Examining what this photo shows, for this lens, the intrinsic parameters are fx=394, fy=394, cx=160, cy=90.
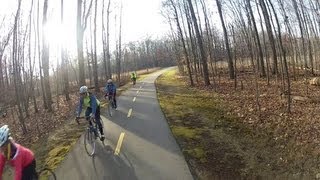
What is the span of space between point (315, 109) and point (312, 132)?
3.39m

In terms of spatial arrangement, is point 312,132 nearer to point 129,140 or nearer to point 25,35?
point 129,140

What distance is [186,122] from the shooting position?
17.0 meters

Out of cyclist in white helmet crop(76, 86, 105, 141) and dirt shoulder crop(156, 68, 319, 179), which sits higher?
cyclist in white helmet crop(76, 86, 105, 141)

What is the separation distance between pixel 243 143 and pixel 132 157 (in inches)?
142

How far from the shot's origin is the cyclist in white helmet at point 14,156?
5.34m

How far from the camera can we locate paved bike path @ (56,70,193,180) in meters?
9.91

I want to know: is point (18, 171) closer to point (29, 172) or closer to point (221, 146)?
point (29, 172)

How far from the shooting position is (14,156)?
5512 mm

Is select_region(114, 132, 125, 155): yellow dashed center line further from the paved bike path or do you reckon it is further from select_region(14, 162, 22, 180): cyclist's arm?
select_region(14, 162, 22, 180): cyclist's arm

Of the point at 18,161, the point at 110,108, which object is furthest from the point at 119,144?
the point at 110,108

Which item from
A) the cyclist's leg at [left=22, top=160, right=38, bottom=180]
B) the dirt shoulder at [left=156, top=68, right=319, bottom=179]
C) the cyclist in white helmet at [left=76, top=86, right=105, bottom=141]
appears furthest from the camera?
the cyclist in white helmet at [left=76, top=86, right=105, bottom=141]

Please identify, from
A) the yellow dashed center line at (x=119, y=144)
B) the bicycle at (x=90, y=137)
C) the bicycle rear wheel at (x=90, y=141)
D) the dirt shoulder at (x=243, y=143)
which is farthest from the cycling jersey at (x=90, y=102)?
the dirt shoulder at (x=243, y=143)

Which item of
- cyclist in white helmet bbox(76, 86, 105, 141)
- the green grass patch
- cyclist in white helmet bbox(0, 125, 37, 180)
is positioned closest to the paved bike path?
the green grass patch

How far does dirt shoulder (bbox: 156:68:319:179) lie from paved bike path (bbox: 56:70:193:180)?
0.46 m
